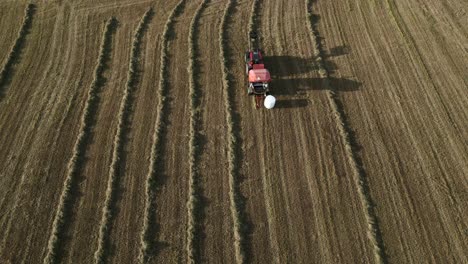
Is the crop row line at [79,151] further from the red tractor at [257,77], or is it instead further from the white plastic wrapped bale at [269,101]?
the white plastic wrapped bale at [269,101]

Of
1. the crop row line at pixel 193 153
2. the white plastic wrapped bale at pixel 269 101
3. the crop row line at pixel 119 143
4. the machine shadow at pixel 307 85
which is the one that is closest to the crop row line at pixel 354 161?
the machine shadow at pixel 307 85

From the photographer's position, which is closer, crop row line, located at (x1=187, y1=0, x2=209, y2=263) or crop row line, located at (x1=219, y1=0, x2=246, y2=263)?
crop row line, located at (x1=219, y1=0, x2=246, y2=263)

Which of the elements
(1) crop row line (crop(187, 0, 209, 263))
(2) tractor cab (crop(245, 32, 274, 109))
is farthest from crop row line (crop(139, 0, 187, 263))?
(2) tractor cab (crop(245, 32, 274, 109))

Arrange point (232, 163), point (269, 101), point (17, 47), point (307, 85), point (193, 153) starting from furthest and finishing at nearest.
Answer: point (17, 47) → point (307, 85) → point (269, 101) → point (193, 153) → point (232, 163)

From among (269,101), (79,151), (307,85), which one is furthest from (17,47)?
(307,85)

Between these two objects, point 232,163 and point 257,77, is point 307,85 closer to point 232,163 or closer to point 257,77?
point 257,77

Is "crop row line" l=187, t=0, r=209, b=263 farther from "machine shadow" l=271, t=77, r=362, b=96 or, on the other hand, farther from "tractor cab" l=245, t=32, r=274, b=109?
"machine shadow" l=271, t=77, r=362, b=96
